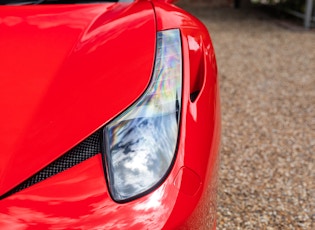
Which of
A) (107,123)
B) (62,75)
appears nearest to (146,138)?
(107,123)

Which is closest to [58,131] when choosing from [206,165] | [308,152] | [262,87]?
[206,165]

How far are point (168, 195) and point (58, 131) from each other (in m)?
0.35

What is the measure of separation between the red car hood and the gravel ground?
1158 millimetres

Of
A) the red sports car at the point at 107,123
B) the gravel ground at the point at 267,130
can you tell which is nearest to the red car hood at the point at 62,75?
the red sports car at the point at 107,123

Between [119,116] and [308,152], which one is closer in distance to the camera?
[119,116]

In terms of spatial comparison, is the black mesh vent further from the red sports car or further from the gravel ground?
the gravel ground

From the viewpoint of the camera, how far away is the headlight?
4.10ft

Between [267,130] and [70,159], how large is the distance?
102 inches

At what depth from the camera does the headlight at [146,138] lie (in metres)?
1.25

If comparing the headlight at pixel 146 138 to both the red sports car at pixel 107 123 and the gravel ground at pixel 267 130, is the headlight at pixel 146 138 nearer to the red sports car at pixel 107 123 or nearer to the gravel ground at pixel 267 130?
the red sports car at pixel 107 123

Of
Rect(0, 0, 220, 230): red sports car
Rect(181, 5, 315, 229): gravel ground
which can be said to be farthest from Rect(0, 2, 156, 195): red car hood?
Rect(181, 5, 315, 229): gravel ground

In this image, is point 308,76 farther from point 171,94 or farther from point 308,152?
point 171,94

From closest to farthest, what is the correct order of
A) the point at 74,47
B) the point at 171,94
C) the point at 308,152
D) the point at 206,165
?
the point at 206,165, the point at 171,94, the point at 74,47, the point at 308,152

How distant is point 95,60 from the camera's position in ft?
5.06
